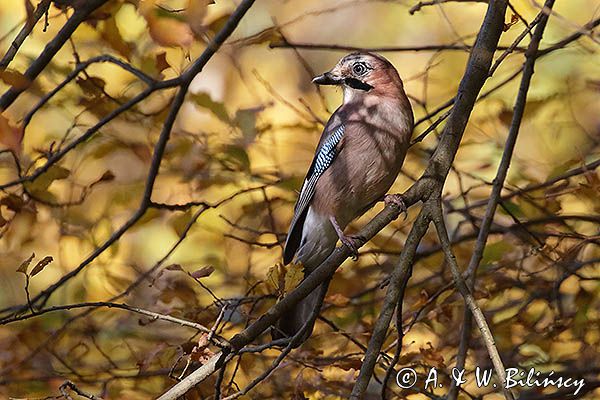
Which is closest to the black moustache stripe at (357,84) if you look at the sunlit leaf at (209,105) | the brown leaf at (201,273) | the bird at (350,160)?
the bird at (350,160)

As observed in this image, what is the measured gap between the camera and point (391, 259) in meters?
5.13

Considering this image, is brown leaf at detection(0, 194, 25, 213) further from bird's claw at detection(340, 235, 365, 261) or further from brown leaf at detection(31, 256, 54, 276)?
bird's claw at detection(340, 235, 365, 261)

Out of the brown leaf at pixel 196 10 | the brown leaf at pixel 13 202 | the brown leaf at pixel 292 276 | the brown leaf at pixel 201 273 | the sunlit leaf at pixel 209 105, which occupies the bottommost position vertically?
the brown leaf at pixel 292 276

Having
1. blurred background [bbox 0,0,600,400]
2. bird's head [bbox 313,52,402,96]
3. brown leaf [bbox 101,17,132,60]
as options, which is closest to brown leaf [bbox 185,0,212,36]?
blurred background [bbox 0,0,600,400]

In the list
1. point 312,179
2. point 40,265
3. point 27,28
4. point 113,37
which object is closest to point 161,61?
point 113,37

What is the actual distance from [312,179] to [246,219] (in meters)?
1.41

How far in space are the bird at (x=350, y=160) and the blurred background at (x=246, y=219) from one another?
0.12 m

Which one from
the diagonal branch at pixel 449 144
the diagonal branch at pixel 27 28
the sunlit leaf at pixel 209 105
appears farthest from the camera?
the sunlit leaf at pixel 209 105

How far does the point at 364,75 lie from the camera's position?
13.8ft

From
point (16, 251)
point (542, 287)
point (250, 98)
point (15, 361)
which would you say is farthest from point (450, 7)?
point (15, 361)

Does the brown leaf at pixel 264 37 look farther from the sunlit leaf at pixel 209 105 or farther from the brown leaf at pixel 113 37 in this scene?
the brown leaf at pixel 113 37

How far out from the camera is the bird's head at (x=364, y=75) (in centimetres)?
418

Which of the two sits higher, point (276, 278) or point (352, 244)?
point (352, 244)

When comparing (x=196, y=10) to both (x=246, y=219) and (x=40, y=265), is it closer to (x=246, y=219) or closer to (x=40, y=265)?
(x=40, y=265)
